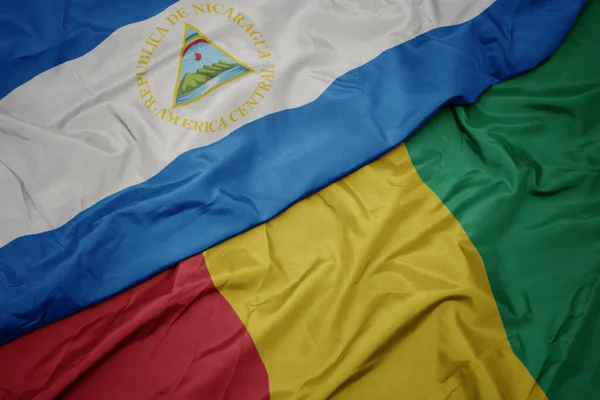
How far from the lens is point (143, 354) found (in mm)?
758

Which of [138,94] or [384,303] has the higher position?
[138,94]

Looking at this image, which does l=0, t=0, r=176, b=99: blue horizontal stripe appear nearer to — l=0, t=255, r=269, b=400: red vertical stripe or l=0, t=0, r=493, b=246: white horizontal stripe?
l=0, t=0, r=493, b=246: white horizontal stripe

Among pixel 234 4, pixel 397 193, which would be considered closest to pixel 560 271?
pixel 397 193

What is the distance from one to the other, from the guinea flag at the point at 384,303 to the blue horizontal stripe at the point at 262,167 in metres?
0.03

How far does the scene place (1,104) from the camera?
3.01 feet

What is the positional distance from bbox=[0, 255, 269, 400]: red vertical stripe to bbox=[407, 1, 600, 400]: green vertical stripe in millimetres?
408

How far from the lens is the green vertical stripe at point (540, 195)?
78 cm

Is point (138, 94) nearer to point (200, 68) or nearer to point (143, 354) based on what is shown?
point (200, 68)

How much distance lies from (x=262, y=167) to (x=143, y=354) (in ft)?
1.15

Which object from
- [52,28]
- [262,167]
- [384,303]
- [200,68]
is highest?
[52,28]

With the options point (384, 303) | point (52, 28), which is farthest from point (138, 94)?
point (384, 303)

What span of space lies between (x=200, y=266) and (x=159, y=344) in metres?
0.13

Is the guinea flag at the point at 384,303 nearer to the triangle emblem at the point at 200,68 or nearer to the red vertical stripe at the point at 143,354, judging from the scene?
the red vertical stripe at the point at 143,354

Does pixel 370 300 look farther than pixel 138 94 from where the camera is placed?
No
